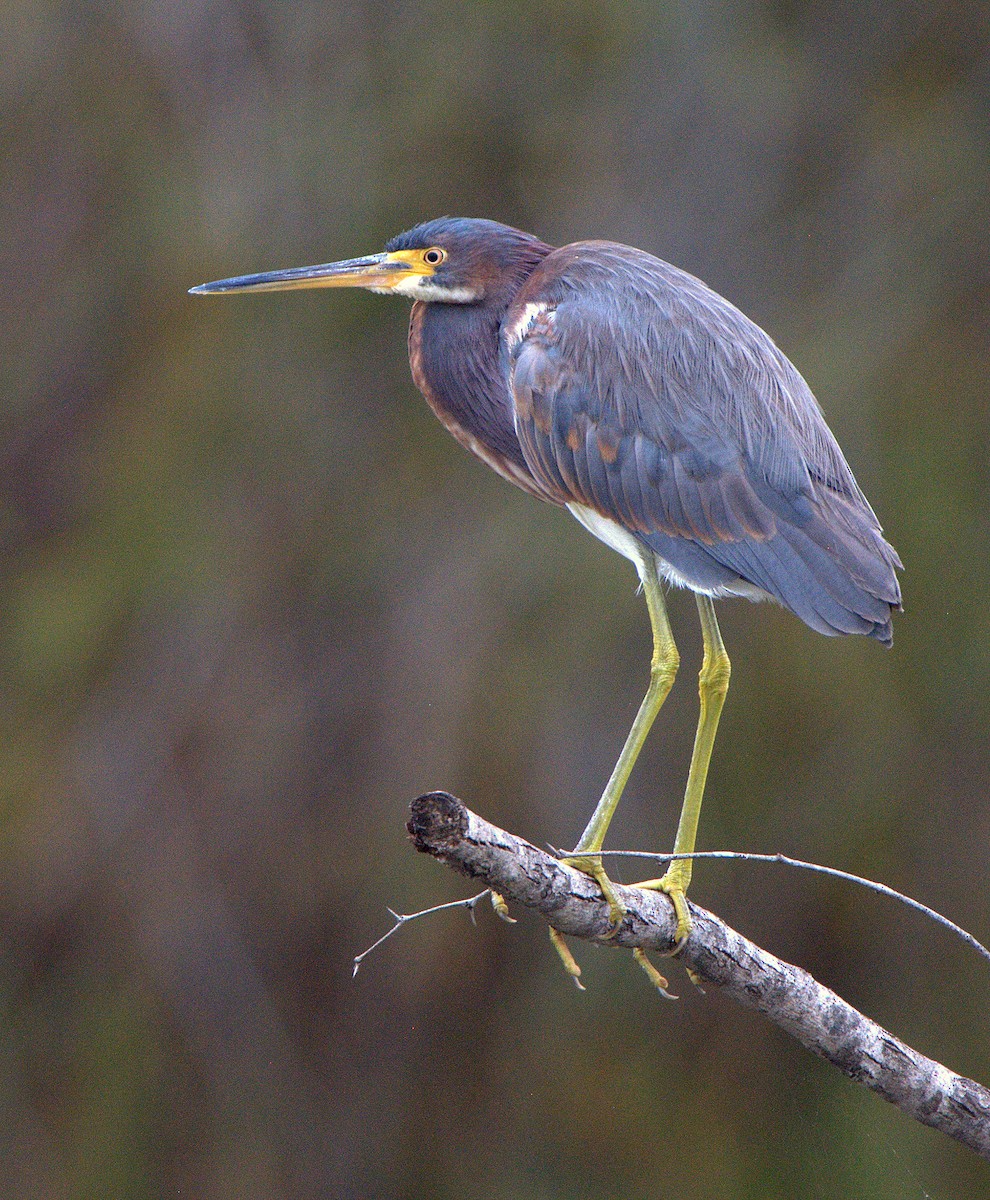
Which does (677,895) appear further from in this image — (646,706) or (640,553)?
(640,553)

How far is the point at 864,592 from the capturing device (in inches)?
94.3

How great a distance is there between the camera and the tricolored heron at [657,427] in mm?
2469

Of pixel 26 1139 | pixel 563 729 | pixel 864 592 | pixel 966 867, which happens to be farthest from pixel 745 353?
pixel 26 1139

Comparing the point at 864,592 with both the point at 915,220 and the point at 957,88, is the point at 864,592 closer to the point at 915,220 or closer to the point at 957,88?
the point at 915,220

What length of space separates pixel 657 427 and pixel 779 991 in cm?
95

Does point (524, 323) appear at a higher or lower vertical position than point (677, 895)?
higher

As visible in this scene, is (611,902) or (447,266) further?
(447,266)

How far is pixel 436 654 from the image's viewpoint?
4.96 meters

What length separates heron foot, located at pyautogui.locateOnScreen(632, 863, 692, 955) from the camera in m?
2.23

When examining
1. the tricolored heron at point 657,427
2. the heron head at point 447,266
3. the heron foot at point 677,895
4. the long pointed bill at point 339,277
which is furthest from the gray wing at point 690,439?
the heron foot at point 677,895

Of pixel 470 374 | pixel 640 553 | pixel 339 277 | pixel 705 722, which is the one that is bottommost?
pixel 705 722

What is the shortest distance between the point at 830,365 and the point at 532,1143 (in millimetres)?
2674

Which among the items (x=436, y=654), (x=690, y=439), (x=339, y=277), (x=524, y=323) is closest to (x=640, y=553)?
(x=690, y=439)

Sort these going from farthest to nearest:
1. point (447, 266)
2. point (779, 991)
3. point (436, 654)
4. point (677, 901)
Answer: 1. point (436, 654)
2. point (447, 266)
3. point (677, 901)
4. point (779, 991)
